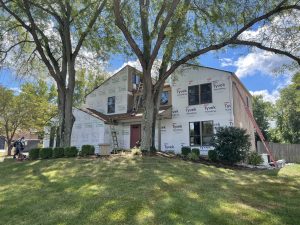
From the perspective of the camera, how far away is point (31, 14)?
1719cm

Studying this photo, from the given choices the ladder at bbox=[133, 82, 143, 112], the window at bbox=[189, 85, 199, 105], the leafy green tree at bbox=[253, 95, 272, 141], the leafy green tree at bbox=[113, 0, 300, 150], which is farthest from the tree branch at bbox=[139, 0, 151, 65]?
the leafy green tree at bbox=[253, 95, 272, 141]

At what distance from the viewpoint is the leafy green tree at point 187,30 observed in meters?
13.7

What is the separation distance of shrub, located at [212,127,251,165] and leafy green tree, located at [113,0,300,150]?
382 cm

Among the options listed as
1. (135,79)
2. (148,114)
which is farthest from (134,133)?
(148,114)

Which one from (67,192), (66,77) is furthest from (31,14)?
(67,192)

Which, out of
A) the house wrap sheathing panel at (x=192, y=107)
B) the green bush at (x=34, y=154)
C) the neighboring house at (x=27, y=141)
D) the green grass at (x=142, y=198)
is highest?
the house wrap sheathing panel at (x=192, y=107)

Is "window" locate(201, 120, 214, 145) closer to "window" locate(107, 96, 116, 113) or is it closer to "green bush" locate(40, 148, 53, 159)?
"window" locate(107, 96, 116, 113)

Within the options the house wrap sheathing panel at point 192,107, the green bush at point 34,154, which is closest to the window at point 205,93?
the house wrap sheathing panel at point 192,107

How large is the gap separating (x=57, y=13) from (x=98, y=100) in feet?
32.2

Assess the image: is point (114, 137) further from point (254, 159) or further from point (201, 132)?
point (254, 159)

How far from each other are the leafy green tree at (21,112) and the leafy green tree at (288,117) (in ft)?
98.4

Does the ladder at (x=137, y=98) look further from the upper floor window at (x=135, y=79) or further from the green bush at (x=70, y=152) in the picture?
the green bush at (x=70, y=152)

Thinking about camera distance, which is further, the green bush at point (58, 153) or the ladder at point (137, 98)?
the ladder at point (137, 98)

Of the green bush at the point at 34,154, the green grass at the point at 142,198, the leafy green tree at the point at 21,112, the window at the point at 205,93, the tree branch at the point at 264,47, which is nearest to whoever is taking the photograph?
the green grass at the point at 142,198
